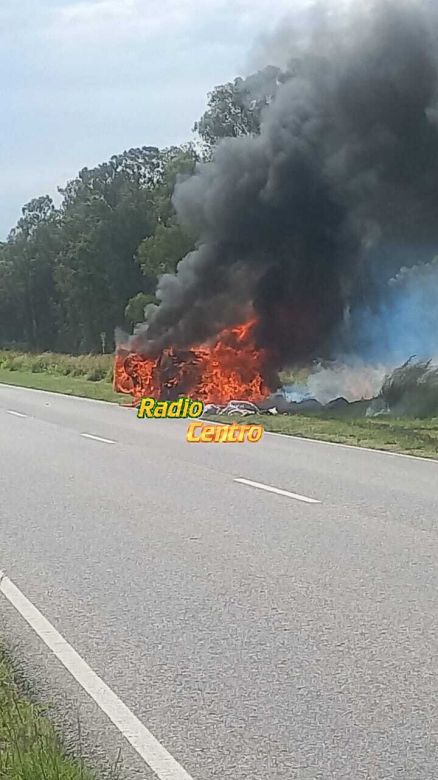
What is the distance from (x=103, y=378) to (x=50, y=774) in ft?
124

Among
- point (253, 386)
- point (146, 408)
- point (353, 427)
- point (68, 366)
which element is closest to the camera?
point (353, 427)

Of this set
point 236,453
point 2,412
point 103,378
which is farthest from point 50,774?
point 103,378

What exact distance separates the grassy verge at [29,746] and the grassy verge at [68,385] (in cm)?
2357

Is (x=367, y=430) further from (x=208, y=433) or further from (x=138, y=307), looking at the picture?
(x=138, y=307)

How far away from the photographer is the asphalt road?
446cm

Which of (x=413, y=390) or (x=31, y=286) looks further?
(x=31, y=286)

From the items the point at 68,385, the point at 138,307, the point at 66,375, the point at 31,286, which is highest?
the point at 31,286

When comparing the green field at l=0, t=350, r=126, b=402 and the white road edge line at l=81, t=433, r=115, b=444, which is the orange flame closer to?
the green field at l=0, t=350, r=126, b=402

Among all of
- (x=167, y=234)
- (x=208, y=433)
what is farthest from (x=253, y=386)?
(x=167, y=234)

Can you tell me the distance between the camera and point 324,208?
1054 inches

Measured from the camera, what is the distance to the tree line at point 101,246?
65688 millimetres

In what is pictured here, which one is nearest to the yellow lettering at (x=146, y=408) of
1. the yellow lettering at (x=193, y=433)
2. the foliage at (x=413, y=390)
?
the yellow lettering at (x=193, y=433)

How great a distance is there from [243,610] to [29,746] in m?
2.51

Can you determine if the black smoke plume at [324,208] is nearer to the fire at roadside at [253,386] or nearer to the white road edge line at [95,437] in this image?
the fire at roadside at [253,386]
